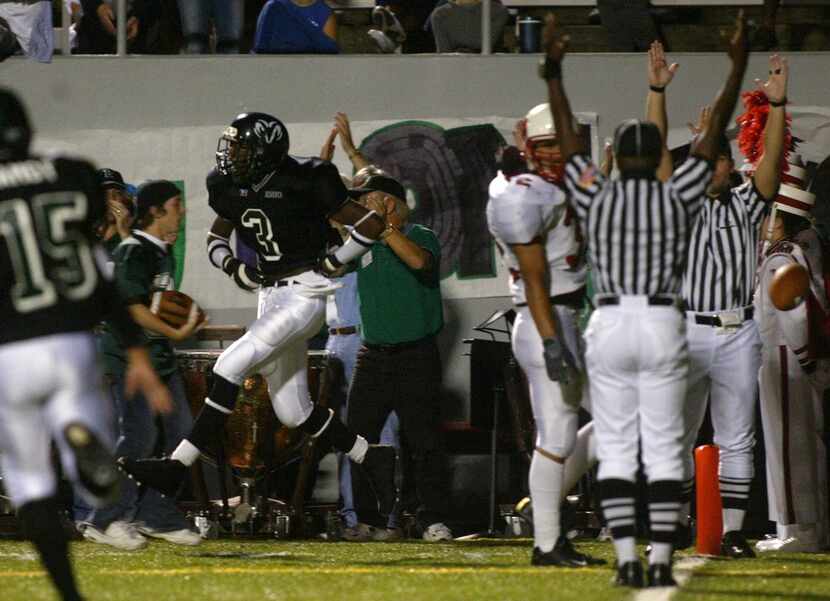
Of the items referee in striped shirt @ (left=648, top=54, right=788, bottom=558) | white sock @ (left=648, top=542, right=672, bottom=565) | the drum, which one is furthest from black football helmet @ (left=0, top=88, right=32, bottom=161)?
the drum

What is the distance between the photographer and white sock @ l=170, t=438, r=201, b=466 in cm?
841

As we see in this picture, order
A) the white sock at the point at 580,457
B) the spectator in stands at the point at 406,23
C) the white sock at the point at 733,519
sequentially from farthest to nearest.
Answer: the spectator in stands at the point at 406,23
the white sock at the point at 733,519
the white sock at the point at 580,457

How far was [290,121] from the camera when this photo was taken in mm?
11453

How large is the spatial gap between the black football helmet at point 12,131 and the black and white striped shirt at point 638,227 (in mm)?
1993

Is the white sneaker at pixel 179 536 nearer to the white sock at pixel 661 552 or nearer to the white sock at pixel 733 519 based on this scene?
the white sock at pixel 733 519

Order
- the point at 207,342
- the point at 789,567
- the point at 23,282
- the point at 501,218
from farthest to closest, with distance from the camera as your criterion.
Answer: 1. the point at 207,342
2. the point at 789,567
3. the point at 501,218
4. the point at 23,282

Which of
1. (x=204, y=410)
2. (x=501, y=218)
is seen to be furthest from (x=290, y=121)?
(x=501, y=218)

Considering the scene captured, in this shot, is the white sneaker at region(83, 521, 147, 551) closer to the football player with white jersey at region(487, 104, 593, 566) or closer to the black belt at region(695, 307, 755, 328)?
the football player with white jersey at region(487, 104, 593, 566)

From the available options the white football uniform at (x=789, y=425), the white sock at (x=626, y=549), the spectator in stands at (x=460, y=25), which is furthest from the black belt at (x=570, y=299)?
the spectator in stands at (x=460, y=25)

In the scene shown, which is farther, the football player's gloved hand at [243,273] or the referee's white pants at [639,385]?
the football player's gloved hand at [243,273]

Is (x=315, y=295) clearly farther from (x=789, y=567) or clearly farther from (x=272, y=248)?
(x=789, y=567)

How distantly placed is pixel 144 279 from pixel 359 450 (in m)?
1.41

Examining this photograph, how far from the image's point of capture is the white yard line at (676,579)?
20.0 feet

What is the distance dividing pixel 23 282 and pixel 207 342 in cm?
576
